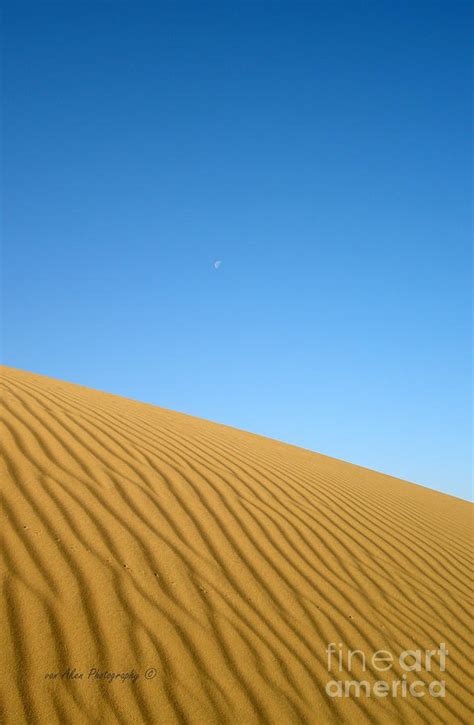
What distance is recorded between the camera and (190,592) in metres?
3.17

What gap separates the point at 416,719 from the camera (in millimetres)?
2947

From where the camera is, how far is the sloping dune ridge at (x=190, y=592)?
2.48m

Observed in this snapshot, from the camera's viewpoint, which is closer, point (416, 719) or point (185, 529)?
point (416, 719)

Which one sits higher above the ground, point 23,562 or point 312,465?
point 312,465

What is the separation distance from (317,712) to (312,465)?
18.3ft

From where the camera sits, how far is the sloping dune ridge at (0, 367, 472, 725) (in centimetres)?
248

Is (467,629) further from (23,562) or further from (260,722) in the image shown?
(23,562)

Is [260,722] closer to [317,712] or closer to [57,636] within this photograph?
[317,712]

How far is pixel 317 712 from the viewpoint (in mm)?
2717

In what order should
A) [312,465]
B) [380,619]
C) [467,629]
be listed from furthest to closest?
1. [312,465]
2. [467,629]
3. [380,619]

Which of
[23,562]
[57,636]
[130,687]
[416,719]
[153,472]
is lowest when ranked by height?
[416,719]

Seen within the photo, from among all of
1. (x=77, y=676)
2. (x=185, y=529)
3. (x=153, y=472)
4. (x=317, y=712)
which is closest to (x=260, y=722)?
(x=317, y=712)

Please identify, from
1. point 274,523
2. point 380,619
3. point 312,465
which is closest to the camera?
point 380,619

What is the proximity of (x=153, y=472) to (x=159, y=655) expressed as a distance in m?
2.03
